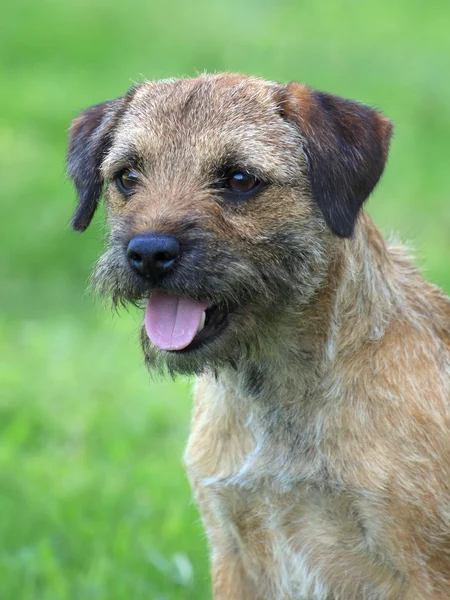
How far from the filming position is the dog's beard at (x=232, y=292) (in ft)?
14.5

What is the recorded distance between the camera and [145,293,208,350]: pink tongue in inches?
177

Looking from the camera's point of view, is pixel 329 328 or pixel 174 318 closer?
pixel 174 318

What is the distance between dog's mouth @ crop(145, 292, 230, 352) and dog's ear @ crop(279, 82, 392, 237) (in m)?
0.56

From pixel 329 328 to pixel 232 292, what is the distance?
1.59ft

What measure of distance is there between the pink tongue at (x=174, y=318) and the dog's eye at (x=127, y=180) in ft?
1.61

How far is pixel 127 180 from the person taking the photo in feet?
15.8

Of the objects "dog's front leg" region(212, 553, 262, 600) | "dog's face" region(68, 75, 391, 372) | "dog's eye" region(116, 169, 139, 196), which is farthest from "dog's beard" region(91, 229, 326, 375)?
"dog's front leg" region(212, 553, 262, 600)

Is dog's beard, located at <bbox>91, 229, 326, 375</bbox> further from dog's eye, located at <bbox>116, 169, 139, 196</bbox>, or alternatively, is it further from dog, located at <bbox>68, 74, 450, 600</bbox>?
dog's eye, located at <bbox>116, 169, 139, 196</bbox>

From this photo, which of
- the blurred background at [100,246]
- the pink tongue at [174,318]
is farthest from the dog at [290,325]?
the blurred background at [100,246]

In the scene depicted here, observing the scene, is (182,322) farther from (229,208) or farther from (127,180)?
(127,180)

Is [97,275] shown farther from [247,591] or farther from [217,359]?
[247,591]

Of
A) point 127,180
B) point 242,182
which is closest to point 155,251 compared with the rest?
point 242,182

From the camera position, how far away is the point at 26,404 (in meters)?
8.34

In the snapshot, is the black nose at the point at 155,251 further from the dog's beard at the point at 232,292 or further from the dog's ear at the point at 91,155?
the dog's ear at the point at 91,155
